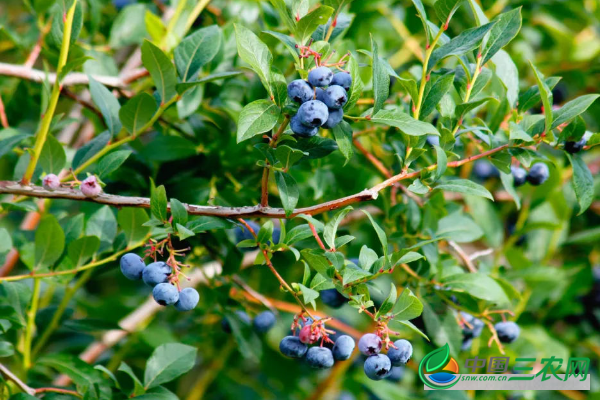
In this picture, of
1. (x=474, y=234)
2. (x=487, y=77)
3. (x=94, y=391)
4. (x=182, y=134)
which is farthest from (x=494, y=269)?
(x=94, y=391)

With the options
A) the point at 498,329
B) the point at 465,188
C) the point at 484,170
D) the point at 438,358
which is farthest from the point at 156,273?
the point at 484,170

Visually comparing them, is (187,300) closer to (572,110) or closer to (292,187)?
(292,187)

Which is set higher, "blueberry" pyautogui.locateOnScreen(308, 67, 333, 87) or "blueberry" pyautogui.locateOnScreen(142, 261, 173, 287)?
"blueberry" pyautogui.locateOnScreen(308, 67, 333, 87)

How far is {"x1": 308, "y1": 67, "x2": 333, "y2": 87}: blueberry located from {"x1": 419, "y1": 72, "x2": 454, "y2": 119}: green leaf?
20cm

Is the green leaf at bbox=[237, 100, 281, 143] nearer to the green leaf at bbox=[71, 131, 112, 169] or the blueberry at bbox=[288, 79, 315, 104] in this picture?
the blueberry at bbox=[288, 79, 315, 104]

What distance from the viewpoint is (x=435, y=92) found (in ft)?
2.95

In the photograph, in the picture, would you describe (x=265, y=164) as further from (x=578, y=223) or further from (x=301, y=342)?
(x=578, y=223)

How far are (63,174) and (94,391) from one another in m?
0.45

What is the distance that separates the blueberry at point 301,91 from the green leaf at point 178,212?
234 mm

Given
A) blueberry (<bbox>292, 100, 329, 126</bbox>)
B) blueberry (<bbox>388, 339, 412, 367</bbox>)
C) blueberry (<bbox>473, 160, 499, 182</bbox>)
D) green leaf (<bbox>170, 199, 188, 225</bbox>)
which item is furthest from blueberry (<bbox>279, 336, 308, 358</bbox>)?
blueberry (<bbox>473, 160, 499, 182</bbox>)

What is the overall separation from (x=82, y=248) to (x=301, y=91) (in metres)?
0.53

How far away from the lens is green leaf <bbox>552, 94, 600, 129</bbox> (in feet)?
2.93

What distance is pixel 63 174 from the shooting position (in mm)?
1229

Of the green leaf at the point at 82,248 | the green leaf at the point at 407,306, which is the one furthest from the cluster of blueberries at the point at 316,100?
the green leaf at the point at 82,248
